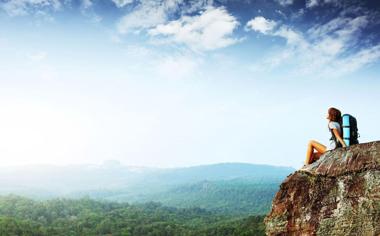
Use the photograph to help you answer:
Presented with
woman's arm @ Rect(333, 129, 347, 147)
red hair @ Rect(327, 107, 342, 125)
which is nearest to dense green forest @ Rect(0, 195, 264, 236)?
red hair @ Rect(327, 107, 342, 125)

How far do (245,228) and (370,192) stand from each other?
7546 centimetres

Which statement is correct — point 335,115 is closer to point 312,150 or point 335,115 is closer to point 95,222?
point 312,150

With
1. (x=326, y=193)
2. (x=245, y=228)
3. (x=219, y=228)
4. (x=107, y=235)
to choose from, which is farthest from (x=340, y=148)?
(x=107, y=235)

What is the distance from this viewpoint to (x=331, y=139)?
6973 mm

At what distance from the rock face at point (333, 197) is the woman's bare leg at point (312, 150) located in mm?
275

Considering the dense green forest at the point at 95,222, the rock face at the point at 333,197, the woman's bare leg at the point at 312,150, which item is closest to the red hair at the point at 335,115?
the woman's bare leg at the point at 312,150

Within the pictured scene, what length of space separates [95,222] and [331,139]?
326 ft

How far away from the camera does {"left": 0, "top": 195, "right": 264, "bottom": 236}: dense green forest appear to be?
258ft

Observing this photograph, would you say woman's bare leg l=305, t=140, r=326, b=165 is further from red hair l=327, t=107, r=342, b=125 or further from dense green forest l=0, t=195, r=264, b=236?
dense green forest l=0, t=195, r=264, b=236

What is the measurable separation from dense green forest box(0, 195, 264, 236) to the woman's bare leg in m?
64.2

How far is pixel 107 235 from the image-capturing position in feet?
283

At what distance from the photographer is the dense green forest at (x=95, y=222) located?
258 feet

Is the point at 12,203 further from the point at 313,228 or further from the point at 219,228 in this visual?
the point at 313,228

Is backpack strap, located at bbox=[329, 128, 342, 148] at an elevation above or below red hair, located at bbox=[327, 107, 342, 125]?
below
